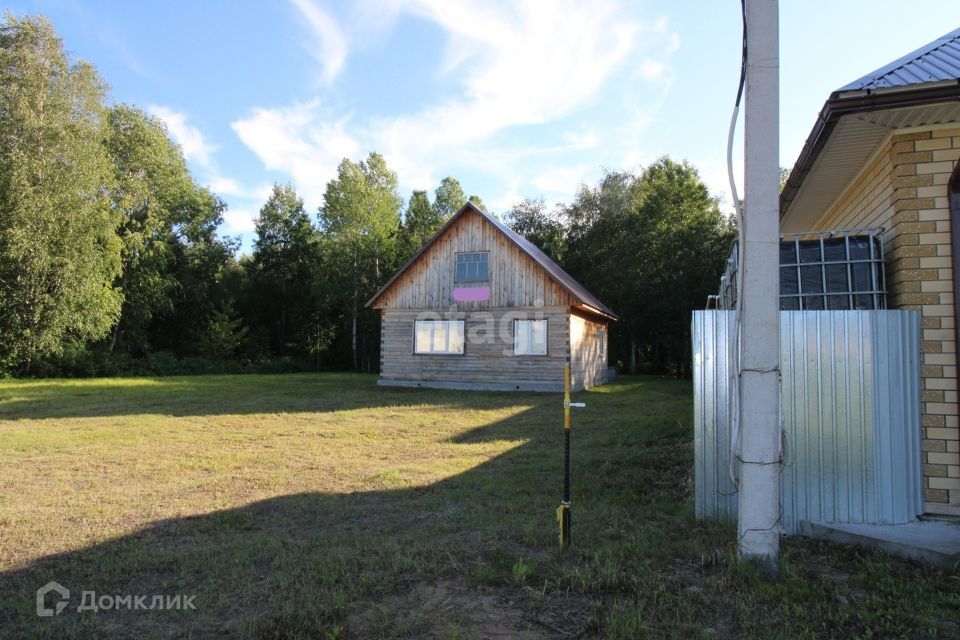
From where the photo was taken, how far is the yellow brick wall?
14.3ft

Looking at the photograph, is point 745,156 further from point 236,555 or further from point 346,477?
point 346,477

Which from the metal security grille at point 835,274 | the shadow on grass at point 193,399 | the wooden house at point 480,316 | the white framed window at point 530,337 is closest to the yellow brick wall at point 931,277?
the metal security grille at point 835,274

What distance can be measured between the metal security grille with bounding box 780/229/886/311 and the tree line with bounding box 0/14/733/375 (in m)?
23.8

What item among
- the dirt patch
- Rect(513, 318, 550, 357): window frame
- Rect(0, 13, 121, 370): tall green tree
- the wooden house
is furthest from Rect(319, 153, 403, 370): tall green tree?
the dirt patch

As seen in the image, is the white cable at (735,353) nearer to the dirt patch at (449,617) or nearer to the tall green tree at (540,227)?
the dirt patch at (449,617)

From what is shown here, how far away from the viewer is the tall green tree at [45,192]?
20469mm

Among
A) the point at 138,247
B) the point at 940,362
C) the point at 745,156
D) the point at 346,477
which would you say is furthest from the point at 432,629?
the point at 138,247

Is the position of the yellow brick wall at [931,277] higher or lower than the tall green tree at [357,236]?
lower

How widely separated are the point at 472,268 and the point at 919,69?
1479 cm

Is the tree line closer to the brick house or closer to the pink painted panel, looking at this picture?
the pink painted panel

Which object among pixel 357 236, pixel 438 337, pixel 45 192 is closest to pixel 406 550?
pixel 438 337

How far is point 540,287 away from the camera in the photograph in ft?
58.8

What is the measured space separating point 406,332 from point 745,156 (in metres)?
16.5

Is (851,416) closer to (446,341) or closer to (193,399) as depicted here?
(193,399)
